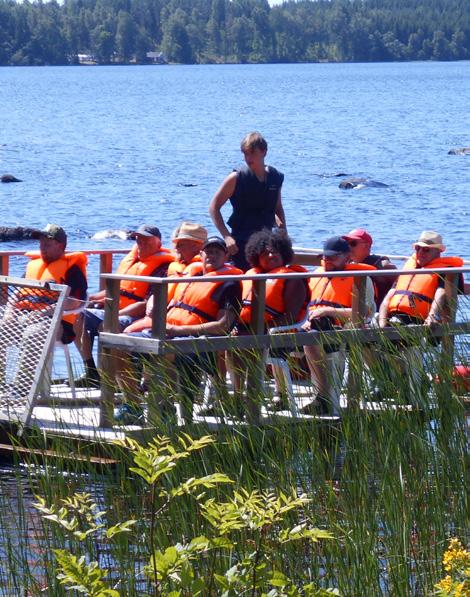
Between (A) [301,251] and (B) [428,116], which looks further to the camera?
(B) [428,116]

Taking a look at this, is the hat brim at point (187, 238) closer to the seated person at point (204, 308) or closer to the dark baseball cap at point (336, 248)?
the seated person at point (204, 308)

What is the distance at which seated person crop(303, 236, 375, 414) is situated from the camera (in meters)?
7.98

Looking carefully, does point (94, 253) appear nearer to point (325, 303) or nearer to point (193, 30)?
point (325, 303)

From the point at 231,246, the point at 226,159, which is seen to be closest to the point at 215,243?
the point at 231,246


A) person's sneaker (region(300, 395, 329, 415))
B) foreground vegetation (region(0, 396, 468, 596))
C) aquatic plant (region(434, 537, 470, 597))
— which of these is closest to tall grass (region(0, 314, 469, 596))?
foreground vegetation (region(0, 396, 468, 596))

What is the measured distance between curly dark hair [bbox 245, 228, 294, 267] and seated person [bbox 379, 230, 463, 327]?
2.54ft

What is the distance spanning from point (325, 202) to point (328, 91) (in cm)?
7840

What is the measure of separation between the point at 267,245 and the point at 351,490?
9.13 feet

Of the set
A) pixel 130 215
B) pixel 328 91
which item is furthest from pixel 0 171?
pixel 328 91

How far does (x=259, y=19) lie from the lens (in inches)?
7308

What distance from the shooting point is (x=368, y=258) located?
30.5 ft

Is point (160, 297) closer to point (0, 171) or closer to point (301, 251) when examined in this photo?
point (301, 251)

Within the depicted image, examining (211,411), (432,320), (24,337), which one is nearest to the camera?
(211,411)

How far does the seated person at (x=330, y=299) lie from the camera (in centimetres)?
798
